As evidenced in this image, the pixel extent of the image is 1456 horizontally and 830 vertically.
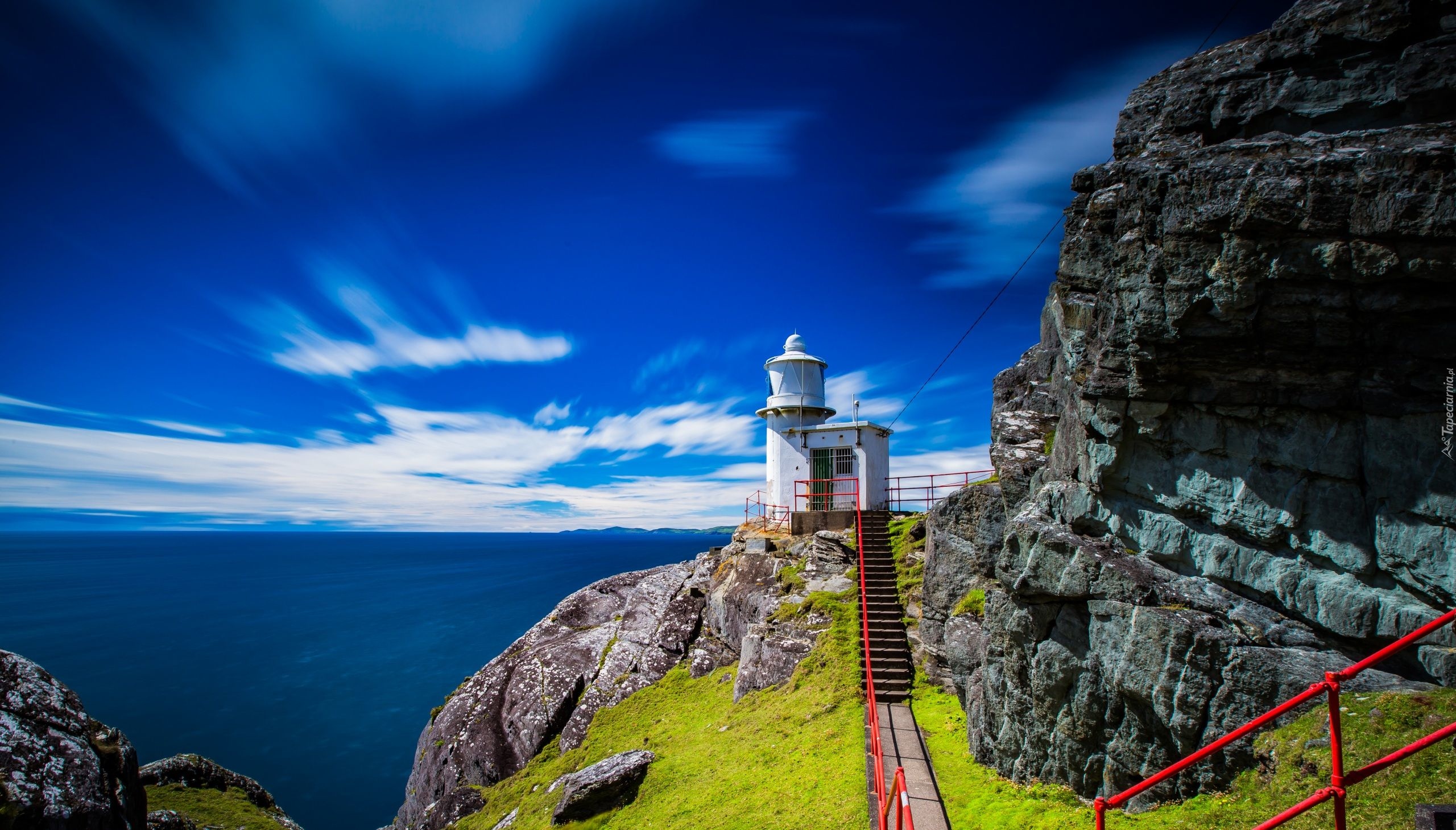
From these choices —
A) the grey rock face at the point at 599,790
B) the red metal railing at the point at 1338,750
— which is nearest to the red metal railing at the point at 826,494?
the grey rock face at the point at 599,790

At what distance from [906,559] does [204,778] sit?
61.9 feet

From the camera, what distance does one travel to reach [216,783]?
1385 cm

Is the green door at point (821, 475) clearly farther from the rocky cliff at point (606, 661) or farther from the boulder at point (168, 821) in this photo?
the boulder at point (168, 821)

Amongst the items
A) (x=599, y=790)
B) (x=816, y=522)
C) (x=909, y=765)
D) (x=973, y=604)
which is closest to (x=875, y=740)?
(x=909, y=765)

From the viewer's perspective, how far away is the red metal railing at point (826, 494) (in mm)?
25766

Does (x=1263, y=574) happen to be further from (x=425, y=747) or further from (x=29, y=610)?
(x=29, y=610)

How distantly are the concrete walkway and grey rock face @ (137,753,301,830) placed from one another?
1244cm

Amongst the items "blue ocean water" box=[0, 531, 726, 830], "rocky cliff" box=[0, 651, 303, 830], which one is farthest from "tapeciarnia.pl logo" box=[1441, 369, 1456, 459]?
"blue ocean water" box=[0, 531, 726, 830]

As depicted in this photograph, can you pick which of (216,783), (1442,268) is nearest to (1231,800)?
(1442,268)

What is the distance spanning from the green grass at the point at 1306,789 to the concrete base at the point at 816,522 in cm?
1362

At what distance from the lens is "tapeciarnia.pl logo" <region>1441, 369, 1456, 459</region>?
6.89m

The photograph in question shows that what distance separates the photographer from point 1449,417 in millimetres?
6922

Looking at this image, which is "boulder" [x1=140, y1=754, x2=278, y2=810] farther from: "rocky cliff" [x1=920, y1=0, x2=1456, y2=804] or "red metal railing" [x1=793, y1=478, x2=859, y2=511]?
"red metal railing" [x1=793, y1=478, x2=859, y2=511]

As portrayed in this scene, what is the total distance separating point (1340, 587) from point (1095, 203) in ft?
21.5
